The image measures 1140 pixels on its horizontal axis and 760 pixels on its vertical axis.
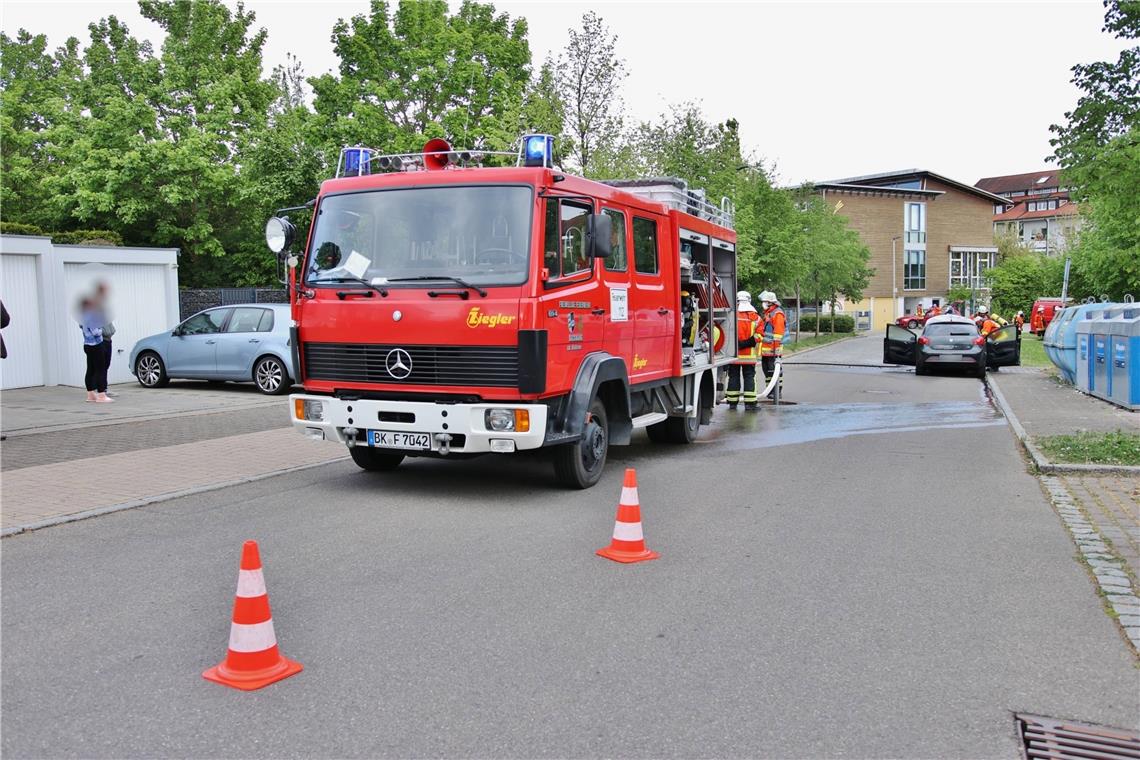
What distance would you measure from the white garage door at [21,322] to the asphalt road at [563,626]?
10.1 metres

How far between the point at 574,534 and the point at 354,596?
1.93 meters

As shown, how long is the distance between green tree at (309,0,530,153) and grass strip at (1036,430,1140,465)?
76.8 feet

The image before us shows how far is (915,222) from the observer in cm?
8738

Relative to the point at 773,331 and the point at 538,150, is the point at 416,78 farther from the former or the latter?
the point at 538,150

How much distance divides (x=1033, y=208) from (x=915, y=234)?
51.0m

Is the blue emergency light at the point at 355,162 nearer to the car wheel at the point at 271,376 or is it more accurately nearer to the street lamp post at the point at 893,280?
the car wheel at the point at 271,376

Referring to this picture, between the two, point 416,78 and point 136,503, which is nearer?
point 136,503

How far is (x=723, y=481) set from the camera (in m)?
9.12

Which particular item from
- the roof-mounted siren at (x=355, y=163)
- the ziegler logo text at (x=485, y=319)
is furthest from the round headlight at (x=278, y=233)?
the ziegler logo text at (x=485, y=319)

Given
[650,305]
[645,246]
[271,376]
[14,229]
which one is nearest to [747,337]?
[650,305]

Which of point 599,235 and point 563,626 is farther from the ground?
point 599,235

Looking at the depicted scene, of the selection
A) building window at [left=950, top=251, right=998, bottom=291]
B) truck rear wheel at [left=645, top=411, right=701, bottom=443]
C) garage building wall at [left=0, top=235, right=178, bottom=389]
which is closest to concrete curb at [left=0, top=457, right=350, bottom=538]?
truck rear wheel at [left=645, top=411, right=701, bottom=443]

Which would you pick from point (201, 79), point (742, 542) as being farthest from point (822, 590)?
point (201, 79)

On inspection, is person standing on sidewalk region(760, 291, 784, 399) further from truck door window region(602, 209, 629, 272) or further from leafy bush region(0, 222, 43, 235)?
leafy bush region(0, 222, 43, 235)
